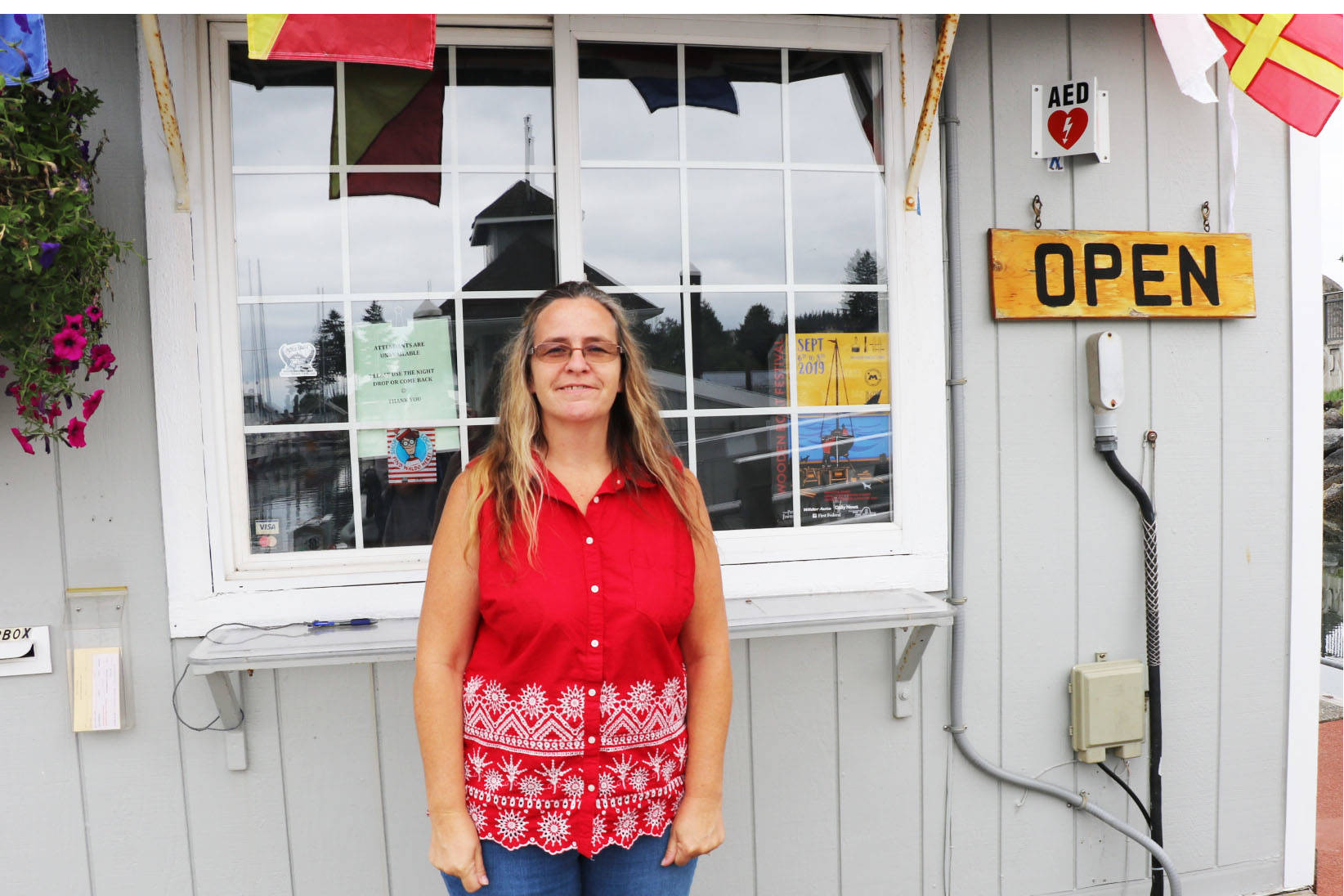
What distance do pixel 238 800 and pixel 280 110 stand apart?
5.72 feet

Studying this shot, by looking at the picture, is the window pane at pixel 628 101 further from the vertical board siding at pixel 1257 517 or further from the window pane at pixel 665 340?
the vertical board siding at pixel 1257 517

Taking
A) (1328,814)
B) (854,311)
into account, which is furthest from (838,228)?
(1328,814)

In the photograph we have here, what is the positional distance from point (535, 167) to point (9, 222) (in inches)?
46.0

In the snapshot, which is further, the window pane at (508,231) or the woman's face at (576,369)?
the window pane at (508,231)

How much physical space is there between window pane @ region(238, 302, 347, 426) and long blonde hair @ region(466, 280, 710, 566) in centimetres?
84

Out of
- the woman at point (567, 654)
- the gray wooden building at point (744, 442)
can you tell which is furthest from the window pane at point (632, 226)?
the woman at point (567, 654)

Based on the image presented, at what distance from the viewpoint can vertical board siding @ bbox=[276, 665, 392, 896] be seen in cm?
225

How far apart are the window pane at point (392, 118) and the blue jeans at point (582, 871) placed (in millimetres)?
1654

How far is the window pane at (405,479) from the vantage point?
7.62 ft

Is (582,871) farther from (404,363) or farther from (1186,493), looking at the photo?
(1186,493)

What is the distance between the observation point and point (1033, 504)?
256 centimetres

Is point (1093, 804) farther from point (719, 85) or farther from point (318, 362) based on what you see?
point (318, 362)

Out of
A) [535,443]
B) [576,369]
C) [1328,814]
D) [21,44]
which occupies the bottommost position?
[1328,814]

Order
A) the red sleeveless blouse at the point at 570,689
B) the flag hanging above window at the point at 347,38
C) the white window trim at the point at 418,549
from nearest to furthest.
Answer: the red sleeveless blouse at the point at 570,689 → the flag hanging above window at the point at 347,38 → the white window trim at the point at 418,549
